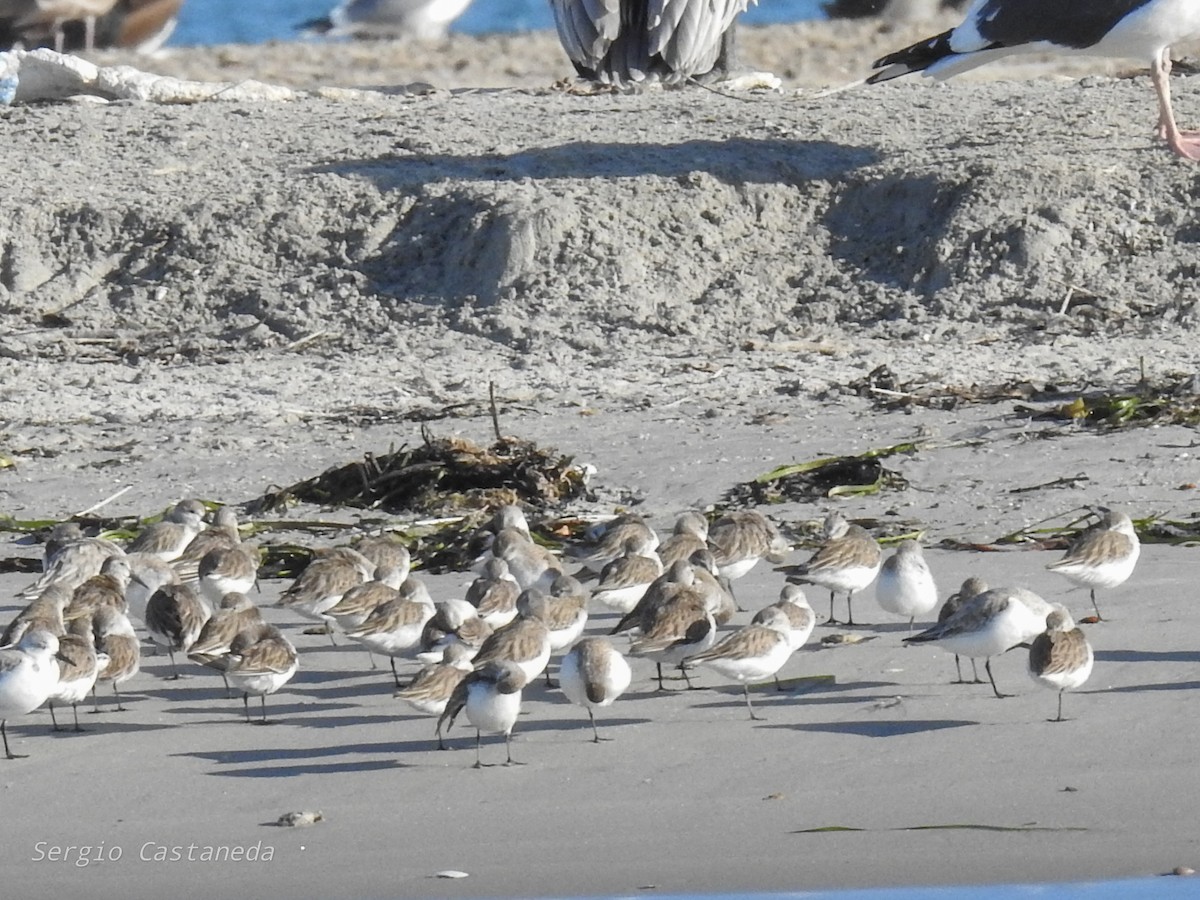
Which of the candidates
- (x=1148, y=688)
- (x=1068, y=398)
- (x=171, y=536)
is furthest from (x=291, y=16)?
(x=1148, y=688)

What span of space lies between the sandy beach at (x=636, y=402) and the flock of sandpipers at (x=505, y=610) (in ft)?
0.56

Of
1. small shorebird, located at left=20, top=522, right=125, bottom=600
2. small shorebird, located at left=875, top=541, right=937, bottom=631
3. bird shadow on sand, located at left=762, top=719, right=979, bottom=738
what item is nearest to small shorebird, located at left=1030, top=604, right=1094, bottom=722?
bird shadow on sand, located at left=762, top=719, right=979, bottom=738

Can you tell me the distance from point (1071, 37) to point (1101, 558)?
6.92 metres

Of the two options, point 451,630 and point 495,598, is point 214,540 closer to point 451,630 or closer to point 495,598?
point 495,598

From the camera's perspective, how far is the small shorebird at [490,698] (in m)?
6.13

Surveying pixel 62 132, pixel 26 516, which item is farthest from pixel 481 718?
pixel 62 132

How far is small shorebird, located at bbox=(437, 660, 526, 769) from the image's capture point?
613cm

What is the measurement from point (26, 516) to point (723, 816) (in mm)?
5073

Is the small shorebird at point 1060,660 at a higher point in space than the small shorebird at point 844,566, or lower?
higher

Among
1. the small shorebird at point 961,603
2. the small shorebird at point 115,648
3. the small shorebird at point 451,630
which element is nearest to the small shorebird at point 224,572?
the small shorebird at point 115,648

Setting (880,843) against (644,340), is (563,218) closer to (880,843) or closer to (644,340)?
(644,340)

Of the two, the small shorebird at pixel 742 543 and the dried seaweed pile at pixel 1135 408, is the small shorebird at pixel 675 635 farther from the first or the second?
the dried seaweed pile at pixel 1135 408

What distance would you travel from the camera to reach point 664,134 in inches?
573

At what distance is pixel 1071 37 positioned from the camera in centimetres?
1352
